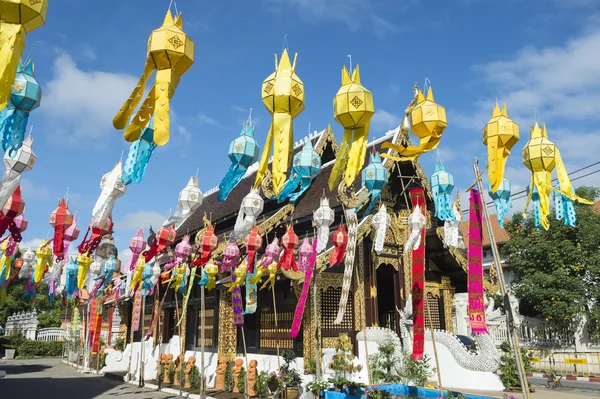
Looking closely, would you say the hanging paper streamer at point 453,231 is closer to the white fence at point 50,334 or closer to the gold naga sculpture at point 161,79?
the gold naga sculpture at point 161,79

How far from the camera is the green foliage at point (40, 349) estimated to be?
42.2 meters

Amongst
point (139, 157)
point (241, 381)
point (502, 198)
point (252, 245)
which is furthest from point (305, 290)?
point (139, 157)

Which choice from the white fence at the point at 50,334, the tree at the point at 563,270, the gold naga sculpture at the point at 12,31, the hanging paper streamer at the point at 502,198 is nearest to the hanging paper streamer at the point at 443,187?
the hanging paper streamer at the point at 502,198

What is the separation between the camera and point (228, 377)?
655 inches

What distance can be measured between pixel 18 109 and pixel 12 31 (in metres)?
1.79

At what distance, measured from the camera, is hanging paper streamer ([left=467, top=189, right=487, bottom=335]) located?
27.6 feet

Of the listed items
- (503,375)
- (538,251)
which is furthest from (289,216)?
(538,251)

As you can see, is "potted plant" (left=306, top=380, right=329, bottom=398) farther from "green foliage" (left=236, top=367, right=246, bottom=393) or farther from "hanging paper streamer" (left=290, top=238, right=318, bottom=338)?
"green foliage" (left=236, top=367, right=246, bottom=393)

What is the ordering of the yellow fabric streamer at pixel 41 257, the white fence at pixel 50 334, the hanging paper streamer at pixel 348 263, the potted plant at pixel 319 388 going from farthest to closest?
the white fence at pixel 50 334
the yellow fabric streamer at pixel 41 257
the hanging paper streamer at pixel 348 263
the potted plant at pixel 319 388

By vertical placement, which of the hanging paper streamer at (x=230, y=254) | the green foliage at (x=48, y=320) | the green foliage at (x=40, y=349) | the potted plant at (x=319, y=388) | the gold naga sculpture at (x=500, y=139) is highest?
the gold naga sculpture at (x=500, y=139)

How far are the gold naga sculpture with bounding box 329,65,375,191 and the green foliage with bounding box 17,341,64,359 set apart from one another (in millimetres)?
44763

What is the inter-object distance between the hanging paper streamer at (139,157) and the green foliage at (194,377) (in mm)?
12560

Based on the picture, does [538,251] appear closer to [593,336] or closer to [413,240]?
[593,336]

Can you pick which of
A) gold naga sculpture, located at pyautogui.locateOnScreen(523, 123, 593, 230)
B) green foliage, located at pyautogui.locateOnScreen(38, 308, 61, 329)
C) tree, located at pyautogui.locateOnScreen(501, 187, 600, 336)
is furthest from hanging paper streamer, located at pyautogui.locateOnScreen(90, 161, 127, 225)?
green foliage, located at pyautogui.locateOnScreen(38, 308, 61, 329)
